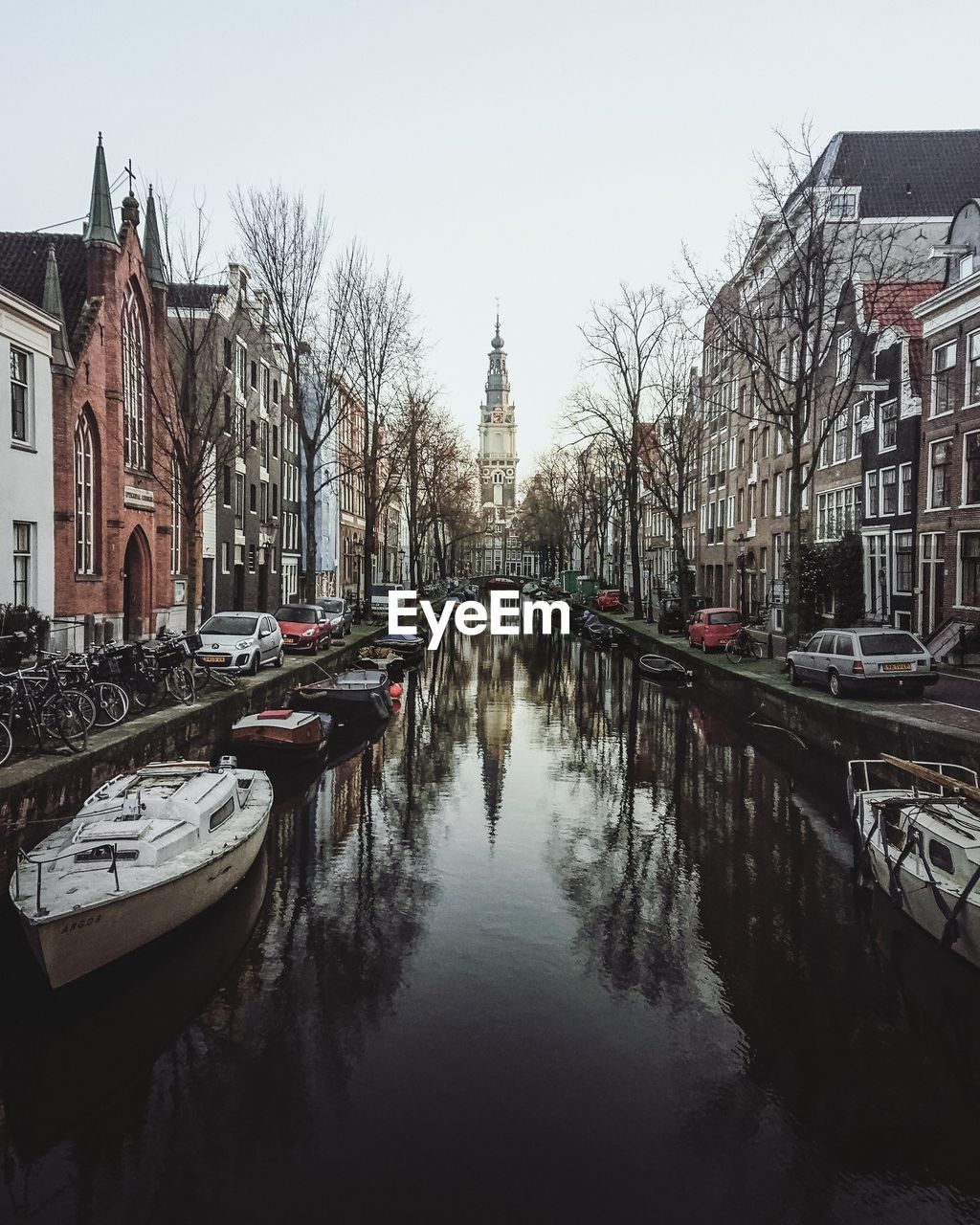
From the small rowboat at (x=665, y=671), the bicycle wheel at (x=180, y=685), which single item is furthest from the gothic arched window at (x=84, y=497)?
the small rowboat at (x=665, y=671)

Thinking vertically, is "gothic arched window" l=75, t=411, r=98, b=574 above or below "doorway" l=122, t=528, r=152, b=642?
above

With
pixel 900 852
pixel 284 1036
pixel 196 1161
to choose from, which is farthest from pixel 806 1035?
pixel 196 1161

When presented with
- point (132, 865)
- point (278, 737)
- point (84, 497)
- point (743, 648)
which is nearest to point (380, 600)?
point (743, 648)

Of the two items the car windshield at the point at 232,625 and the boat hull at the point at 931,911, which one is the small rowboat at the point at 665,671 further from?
the boat hull at the point at 931,911

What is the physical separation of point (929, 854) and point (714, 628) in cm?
2778

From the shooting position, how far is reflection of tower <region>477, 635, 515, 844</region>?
54.6ft

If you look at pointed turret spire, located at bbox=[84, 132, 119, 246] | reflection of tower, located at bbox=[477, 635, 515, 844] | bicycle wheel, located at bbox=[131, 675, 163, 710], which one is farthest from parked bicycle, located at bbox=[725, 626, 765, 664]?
pointed turret spire, located at bbox=[84, 132, 119, 246]

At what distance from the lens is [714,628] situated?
3762 cm

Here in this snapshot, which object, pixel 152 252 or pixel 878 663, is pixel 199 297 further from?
pixel 878 663

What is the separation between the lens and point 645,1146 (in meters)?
6.48

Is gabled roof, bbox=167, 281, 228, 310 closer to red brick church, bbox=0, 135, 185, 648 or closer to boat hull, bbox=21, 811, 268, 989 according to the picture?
red brick church, bbox=0, 135, 185, 648

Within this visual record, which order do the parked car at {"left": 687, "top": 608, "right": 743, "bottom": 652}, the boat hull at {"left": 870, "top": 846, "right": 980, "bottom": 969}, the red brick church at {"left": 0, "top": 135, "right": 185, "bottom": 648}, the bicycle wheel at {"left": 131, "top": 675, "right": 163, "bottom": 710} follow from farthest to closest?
the parked car at {"left": 687, "top": 608, "right": 743, "bottom": 652}, the red brick church at {"left": 0, "top": 135, "right": 185, "bottom": 648}, the bicycle wheel at {"left": 131, "top": 675, "right": 163, "bottom": 710}, the boat hull at {"left": 870, "top": 846, "right": 980, "bottom": 969}

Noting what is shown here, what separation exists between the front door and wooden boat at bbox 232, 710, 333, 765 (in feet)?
70.8

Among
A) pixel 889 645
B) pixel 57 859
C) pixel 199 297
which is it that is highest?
pixel 199 297
